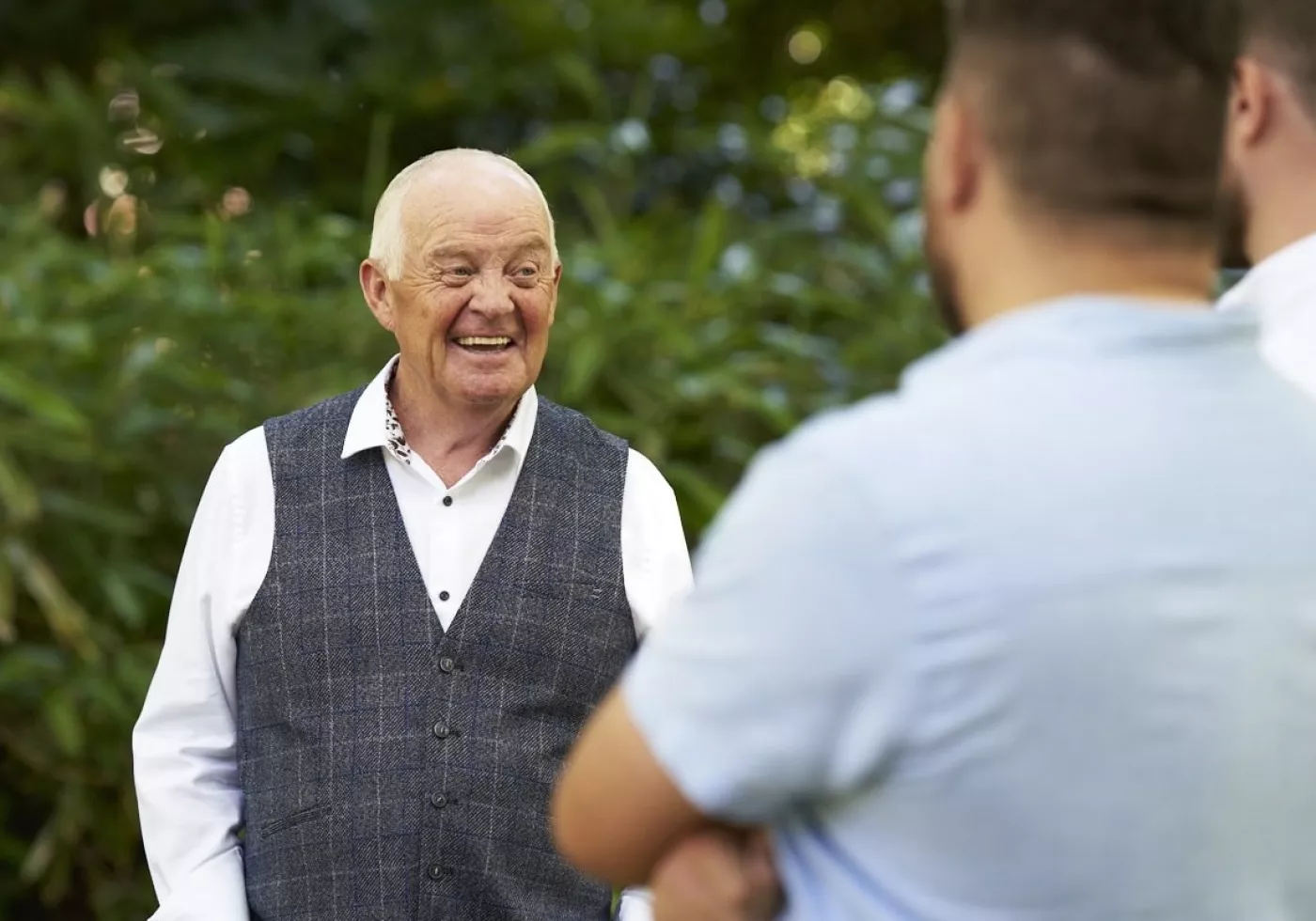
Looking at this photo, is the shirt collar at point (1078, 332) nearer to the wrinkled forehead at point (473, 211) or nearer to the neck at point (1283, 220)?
the neck at point (1283, 220)

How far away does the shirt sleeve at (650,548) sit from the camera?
2.03m

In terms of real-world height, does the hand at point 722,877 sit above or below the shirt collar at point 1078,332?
below

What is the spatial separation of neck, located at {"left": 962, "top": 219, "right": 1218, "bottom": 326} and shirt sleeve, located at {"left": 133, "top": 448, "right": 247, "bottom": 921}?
44.1 inches

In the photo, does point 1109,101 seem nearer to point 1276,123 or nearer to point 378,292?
point 1276,123

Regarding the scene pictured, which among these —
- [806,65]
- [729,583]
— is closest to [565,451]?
[729,583]

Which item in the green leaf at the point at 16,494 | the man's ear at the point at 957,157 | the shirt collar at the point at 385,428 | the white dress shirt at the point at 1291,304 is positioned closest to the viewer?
the man's ear at the point at 957,157

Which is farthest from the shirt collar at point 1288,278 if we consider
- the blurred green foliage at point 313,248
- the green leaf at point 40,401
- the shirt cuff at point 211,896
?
the green leaf at point 40,401

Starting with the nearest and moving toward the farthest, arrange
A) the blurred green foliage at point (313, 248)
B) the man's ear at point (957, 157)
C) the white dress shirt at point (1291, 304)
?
the man's ear at point (957, 157) → the white dress shirt at point (1291, 304) → the blurred green foliage at point (313, 248)

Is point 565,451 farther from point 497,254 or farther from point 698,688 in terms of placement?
point 698,688

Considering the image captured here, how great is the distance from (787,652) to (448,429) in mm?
1085

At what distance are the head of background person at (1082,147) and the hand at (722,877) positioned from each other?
0.35 m

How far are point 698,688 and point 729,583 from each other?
2.4 inches

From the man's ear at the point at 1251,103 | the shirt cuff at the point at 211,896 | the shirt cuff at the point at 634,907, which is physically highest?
the man's ear at the point at 1251,103

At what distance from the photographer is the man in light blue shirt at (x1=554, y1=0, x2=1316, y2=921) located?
3.38ft
